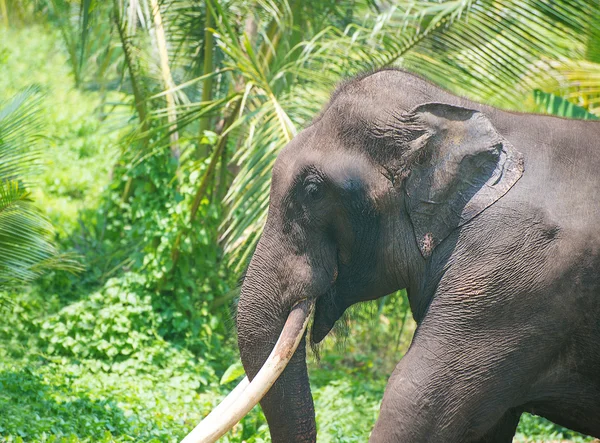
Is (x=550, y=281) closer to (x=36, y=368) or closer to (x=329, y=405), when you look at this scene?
(x=329, y=405)

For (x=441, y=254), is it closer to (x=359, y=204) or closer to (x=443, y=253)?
(x=443, y=253)

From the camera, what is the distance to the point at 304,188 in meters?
3.73

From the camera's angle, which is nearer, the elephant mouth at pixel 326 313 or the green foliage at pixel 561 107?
the elephant mouth at pixel 326 313

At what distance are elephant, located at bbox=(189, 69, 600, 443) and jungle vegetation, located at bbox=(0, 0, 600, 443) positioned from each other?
1.76 meters

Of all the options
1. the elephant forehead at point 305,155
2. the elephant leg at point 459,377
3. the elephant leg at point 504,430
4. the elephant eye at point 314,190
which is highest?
the elephant forehead at point 305,155

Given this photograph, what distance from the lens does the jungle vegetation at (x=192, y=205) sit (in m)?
5.76

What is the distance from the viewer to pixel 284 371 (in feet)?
12.3

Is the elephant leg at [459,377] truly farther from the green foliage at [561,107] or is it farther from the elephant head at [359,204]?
the green foliage at [561,107]

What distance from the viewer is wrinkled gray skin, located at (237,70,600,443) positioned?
3393 mm

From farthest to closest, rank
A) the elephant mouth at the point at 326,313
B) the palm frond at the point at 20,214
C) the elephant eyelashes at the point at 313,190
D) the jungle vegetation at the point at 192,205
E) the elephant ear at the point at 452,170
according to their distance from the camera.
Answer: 1. the jungle vegetation at the point at 192,205
2. the palm frond at the point at 20,214
3. the elephant mouth at the point at 326,313
4. the elephant eyelashes at the point at 313,190
5. the elephant ear at the point at 452,170

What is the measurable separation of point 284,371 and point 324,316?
1.08 feet

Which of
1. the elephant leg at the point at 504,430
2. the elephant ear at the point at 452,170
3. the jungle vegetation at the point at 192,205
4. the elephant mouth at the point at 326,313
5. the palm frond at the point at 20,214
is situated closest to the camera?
the elephant ear at the point at 452,170

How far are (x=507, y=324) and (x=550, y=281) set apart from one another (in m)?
0.23

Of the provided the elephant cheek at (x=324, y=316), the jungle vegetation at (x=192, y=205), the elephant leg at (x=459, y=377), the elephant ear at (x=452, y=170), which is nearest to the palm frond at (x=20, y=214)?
the jungle vegetation at (x=192, y=205)
